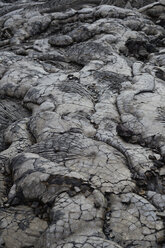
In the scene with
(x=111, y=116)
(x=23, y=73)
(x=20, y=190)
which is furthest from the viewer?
(x=23, y=73)

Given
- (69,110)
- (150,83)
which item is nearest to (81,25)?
(150,83)

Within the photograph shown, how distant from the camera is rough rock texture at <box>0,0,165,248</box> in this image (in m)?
3.27

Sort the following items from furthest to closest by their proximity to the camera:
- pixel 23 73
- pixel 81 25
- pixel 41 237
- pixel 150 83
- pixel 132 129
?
pixel 81 25 < pixel 23 73 < pixel 150 83 < pixel 132 129 < pixel 41 237

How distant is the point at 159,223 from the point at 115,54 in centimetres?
458

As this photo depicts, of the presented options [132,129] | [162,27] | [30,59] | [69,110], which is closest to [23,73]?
[30,59]

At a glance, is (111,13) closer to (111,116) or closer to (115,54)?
(115,54)

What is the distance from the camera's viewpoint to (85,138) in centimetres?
439

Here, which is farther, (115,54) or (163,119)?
(115,54)

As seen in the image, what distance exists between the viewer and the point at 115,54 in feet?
23.0

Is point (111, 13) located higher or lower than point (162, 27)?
higher

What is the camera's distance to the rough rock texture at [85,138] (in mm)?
3270

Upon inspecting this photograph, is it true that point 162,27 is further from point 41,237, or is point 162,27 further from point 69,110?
point 41,237

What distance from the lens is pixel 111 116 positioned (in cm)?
505

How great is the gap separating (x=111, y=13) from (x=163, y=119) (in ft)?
16.6
